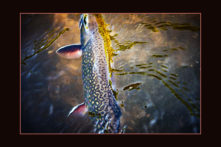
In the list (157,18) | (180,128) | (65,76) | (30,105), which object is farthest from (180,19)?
(30,105)

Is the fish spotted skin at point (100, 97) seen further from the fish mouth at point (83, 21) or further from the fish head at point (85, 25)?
the fish mouth at point (83, 21)

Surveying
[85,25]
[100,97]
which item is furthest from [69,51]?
[100,97]

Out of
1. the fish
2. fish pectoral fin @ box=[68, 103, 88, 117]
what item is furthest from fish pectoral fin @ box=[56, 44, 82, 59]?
fish pectoral fin @ box=[68, 103, 88, 117]

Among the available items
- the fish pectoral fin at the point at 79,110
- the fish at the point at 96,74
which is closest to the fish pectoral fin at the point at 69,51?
the fish at the point at 96,74

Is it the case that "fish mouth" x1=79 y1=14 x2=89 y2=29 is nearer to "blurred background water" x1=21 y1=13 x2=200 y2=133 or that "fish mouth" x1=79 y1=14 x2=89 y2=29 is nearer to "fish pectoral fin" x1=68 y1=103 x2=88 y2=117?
"blurred background water" x1=21 y1=13 x2=200 y2=133

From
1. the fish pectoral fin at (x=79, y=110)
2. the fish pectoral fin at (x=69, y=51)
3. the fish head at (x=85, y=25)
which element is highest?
the fish head at (x=85, y=25)

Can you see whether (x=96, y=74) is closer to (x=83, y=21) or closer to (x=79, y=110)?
(x=79, y=110)
